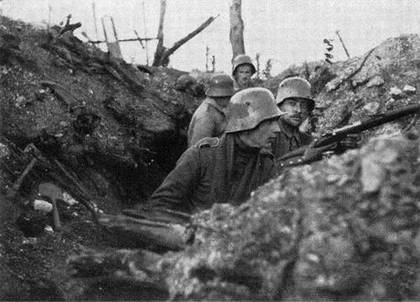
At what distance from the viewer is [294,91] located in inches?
292

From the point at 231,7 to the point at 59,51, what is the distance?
208 inches

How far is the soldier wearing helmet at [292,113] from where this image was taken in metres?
6.65

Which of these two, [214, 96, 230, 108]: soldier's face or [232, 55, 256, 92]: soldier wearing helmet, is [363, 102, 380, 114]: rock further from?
[214, 96, 230, 108]: soldier's face

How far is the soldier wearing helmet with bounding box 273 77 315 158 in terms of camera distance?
6.65 metres

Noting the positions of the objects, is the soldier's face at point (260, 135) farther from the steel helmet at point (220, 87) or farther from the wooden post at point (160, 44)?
the wooden post at point (160, 44)

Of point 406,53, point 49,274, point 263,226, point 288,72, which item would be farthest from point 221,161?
point 288,72

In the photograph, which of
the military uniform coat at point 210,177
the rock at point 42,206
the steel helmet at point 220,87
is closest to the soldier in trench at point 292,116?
the steel helmet at point 220,87

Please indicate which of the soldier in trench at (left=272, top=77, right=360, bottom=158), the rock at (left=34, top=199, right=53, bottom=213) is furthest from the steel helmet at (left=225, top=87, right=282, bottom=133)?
the rock at (left=34, top=199, right=53, bottom=213)

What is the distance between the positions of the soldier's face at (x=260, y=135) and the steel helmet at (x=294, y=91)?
2.06 metres

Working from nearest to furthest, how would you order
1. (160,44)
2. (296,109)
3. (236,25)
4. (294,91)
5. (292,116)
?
(292,116) < (296,109) < (294,91) < (160,44) < (236,25)

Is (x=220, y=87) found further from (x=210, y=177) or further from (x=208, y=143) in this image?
(x=210, y=177)

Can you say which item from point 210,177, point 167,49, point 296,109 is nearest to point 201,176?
point 210,177

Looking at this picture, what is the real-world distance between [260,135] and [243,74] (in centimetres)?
388

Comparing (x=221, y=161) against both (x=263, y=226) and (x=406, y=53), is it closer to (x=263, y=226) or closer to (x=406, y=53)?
(x=263, y=226)
